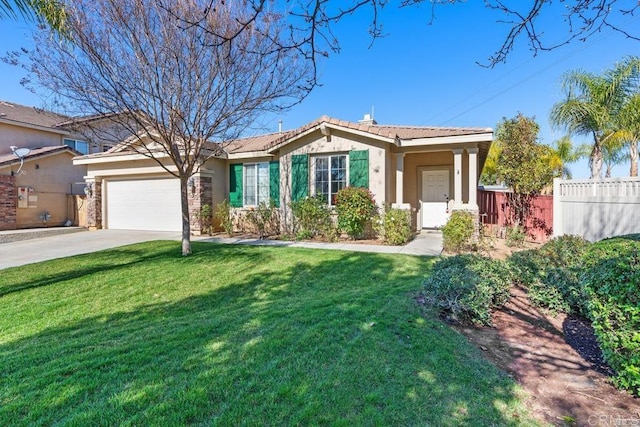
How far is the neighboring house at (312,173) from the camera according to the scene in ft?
38.9

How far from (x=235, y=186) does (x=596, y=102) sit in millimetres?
13761

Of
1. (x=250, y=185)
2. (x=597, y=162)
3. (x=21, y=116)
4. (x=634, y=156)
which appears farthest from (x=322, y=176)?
(x=21, y=116)

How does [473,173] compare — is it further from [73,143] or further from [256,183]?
[73,143]

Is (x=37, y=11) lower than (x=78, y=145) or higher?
lower

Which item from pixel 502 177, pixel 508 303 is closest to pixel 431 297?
pixel 508 303

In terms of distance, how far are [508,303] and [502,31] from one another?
3559mm

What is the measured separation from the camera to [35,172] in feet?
54.3

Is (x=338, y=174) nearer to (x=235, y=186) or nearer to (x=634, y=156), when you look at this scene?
(x=235, y=186)

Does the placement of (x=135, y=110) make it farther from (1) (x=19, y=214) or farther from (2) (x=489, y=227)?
(2) (x=489, y=227)

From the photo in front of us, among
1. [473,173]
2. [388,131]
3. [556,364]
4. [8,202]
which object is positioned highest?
A: [388,131]

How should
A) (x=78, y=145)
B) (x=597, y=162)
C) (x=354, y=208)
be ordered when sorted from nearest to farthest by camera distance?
(x=354, y=208)
(x=597, y=162)
(x=78, y=145)

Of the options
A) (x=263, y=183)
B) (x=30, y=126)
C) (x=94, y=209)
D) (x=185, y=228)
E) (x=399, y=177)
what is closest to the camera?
(x=185, y=228)

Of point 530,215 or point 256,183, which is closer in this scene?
point 530,215

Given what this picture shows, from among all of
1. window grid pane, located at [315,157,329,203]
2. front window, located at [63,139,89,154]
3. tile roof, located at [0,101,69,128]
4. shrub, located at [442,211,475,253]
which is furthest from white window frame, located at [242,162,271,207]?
front window, located at [63,139,89,154]
